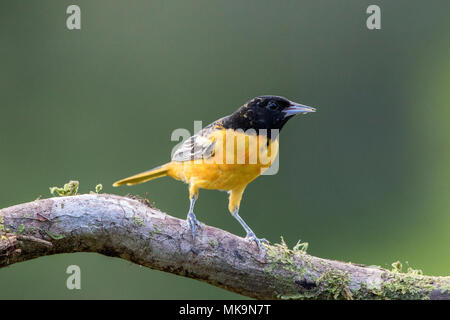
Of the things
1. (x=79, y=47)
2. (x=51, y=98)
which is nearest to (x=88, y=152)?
(x=51, y=98)

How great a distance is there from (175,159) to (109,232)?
54.5 inches

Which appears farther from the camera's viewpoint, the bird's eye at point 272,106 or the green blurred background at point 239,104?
the green blurred background at point 239,104

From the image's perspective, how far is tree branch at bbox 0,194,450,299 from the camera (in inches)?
134

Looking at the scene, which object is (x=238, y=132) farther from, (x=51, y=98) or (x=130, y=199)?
(x=51, y=98)

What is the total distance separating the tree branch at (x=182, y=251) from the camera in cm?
340

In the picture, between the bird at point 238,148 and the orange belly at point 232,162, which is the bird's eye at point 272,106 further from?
the orange belly at point 232,162

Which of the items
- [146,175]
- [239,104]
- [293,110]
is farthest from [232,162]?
[239,104]

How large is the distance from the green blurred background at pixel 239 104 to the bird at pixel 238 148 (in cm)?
324

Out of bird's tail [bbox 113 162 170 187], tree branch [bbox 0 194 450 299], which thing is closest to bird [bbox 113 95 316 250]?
bird's tail [bbox 113 162 170 187]

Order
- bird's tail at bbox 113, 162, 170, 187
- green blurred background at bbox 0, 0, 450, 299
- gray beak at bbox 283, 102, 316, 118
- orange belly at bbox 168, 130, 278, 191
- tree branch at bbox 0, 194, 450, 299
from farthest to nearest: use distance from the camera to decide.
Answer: green blurred background at bbox 0, 0, 450, 299, bird's tail at bbox 113, 162, 170, 187, gray beak at bbox 283, 102, 316, 118, orange belly at bbox 168, 130, 278, 191, tree branch at bbox 0, 194, 450, 299

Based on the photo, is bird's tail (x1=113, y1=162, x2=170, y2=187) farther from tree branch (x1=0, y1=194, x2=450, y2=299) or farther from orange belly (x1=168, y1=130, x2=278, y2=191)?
tree branch (x1=0, y1=194, x2=450, y2=299)

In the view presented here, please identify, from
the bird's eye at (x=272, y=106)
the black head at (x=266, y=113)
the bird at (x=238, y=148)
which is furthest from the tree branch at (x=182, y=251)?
the bird's eye at (x=272, y=106)

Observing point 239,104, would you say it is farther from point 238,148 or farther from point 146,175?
point 238,148

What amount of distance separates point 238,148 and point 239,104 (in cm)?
417
